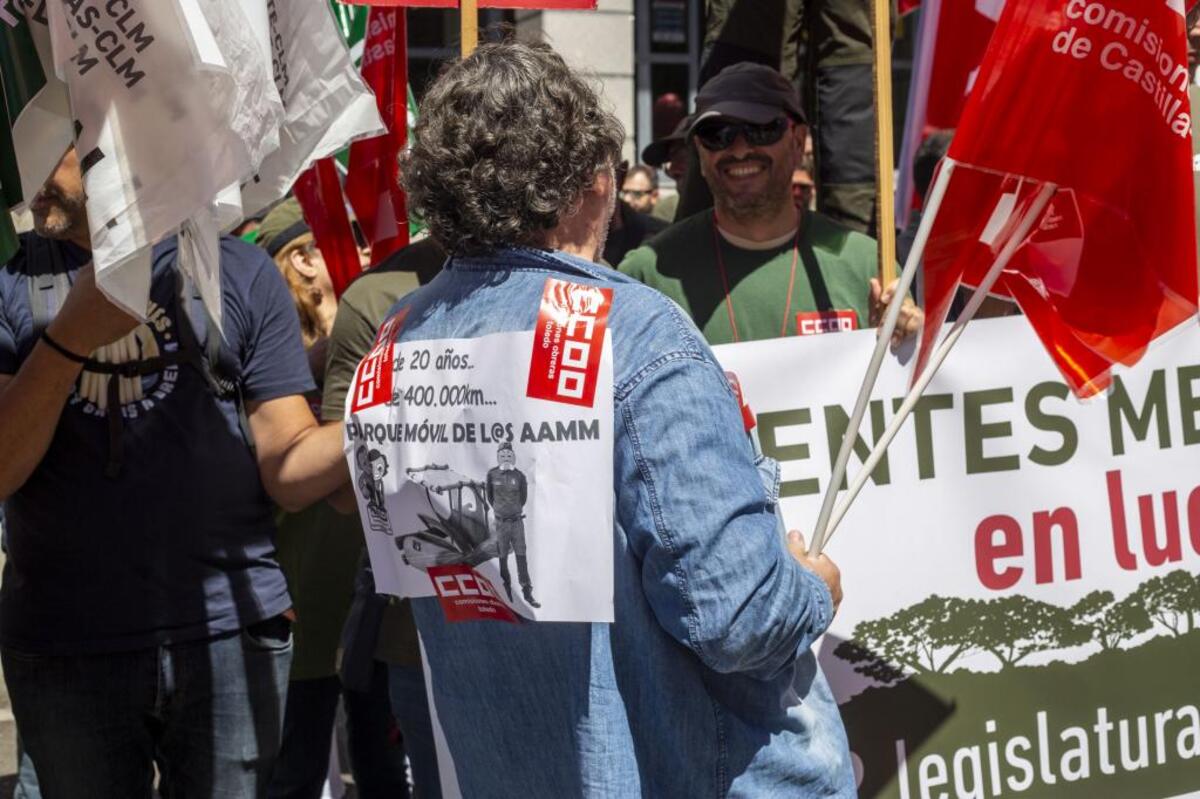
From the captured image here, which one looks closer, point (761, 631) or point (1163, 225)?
point (761, 631)

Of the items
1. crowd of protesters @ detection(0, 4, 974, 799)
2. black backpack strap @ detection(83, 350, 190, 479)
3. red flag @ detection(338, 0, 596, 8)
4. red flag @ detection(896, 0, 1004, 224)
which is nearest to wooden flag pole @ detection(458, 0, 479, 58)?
red flag @ detection(338, 0, 596, 8)

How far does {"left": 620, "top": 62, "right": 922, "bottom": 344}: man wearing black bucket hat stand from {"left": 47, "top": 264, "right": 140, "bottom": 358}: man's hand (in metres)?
1.74

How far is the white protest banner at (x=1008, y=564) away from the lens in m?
3.35

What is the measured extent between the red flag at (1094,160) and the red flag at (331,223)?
2.23 meters

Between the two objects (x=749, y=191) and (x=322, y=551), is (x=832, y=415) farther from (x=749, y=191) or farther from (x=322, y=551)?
(x=322, y=551)

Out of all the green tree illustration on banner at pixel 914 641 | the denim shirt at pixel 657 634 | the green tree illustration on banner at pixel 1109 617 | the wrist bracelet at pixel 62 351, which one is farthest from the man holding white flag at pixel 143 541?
the green tree illustration on banner at pixel 1109 617

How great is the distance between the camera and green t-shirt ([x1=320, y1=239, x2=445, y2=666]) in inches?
134

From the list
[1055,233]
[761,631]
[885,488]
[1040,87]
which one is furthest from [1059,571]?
[761,631]

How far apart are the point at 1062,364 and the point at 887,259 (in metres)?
0.56

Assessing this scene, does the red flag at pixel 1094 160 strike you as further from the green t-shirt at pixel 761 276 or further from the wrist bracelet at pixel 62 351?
the wrist bracelet at pixel 62 351

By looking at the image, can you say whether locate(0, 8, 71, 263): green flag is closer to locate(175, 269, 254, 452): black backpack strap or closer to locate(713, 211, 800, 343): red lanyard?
locate(175, 269, 254, 452): black backpack strap

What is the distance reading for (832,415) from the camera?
3.36m

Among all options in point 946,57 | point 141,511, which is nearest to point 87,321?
point 141,511

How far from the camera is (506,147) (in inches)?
82.1
